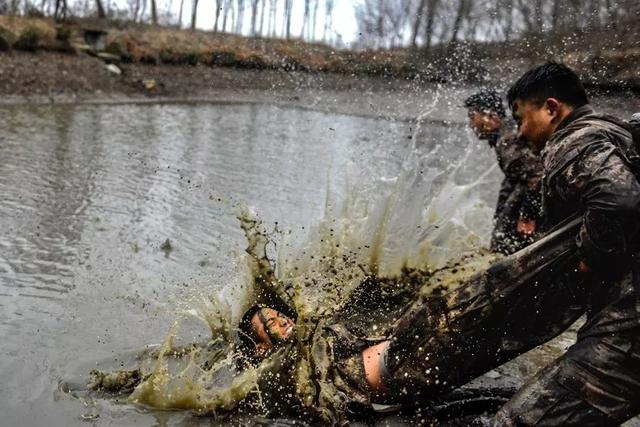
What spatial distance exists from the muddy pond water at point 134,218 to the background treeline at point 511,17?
323 centimetres

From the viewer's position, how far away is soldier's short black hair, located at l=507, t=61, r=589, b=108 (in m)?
3.55

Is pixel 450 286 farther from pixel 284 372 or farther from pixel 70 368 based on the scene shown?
pixel 70 368

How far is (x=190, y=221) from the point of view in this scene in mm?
8023

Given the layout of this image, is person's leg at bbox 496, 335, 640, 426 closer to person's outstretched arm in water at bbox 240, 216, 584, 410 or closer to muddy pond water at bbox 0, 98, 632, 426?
person's outstretched arm in water at bbox 240, 216, 584, 410

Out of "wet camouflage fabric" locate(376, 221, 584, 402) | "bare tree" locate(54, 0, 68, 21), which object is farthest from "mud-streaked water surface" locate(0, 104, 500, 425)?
"bare tree" locate(54, 0, 68, 21)

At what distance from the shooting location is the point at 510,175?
6629 mm

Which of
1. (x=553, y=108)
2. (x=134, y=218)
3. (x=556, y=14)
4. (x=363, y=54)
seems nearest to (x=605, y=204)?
(x=553, y=108)

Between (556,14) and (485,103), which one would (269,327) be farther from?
(556,14)

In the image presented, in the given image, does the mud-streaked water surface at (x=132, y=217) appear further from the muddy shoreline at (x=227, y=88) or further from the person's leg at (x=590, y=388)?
the muddy shoreline at (x=227, y=88)

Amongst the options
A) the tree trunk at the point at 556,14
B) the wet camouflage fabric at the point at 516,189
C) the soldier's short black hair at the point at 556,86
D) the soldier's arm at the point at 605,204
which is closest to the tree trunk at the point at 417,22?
the tree trunk at the point at 556,14

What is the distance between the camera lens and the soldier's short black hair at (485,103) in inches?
271

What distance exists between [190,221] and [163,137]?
756cm

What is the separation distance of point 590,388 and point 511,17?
1248cm

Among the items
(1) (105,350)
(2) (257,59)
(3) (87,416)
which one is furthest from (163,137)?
(2) (257,59)
